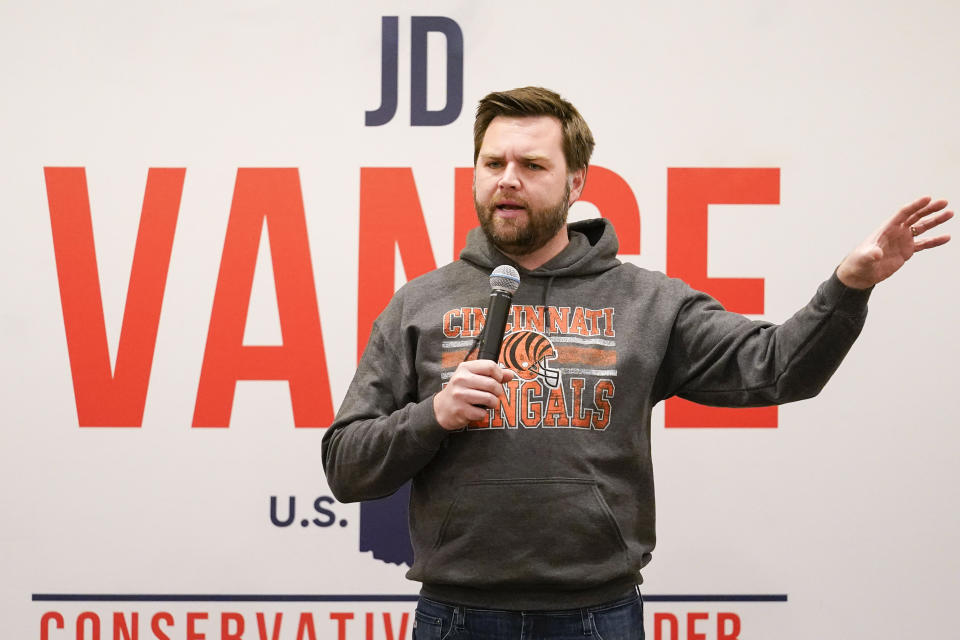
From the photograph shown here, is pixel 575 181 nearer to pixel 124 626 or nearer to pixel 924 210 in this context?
pixel 924 210

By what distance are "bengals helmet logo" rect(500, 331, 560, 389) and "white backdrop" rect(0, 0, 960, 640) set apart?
92 centimetres

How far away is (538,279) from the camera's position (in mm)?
1548

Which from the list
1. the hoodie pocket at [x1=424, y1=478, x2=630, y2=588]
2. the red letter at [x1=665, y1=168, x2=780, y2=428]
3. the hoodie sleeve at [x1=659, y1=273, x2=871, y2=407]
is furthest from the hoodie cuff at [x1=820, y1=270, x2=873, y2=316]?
the red letter at [x1=665, y1=168, x2=780, y2=428]

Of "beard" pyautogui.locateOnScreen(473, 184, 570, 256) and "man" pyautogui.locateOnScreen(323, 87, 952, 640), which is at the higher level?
"beard" pyautogui.locateOnScreen(473, 184, 570, 256)

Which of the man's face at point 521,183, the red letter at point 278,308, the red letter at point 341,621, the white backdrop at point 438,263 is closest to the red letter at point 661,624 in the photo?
the white backdrop at point 438,263

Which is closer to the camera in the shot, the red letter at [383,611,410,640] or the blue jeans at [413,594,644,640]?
the blue jeans at [413,594,644,640]

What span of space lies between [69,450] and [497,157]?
1.51 meters

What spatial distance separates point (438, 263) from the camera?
7.76ft

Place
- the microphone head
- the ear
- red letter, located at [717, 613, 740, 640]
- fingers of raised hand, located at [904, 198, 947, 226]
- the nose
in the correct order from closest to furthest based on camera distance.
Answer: fingers of raised hand, located at [904, 198, 947, 226] → the microphone head → the nose → the ear → red letter, located at [717, 613, 740, 640]

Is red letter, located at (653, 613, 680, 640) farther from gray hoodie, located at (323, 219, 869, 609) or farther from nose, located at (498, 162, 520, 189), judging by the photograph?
nose, located at (498, 162, 520, 189)

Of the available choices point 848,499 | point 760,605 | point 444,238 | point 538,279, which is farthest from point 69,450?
point 848,499

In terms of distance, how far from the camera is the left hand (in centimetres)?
124

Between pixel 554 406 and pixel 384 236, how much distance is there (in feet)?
3.48

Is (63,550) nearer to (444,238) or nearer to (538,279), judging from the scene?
(444,238)
